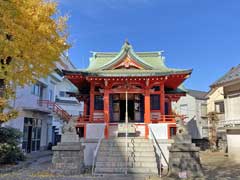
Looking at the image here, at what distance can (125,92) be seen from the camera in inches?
667

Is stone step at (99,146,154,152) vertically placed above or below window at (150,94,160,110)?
below

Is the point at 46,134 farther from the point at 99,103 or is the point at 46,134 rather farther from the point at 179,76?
the point at 179,76

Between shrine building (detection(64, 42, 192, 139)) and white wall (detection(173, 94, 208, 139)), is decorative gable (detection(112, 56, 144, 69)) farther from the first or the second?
white wall (detection(173, 94, 208, 139))

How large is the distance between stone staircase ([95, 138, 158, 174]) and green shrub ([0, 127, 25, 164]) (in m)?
5.36

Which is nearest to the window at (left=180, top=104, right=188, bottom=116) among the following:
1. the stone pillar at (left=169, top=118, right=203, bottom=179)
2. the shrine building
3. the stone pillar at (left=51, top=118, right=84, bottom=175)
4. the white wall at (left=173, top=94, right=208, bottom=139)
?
the white wall at (left=173, top=94, right=208, bottom=139)

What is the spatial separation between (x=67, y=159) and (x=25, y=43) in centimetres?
594

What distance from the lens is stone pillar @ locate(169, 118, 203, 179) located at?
37.6 feet

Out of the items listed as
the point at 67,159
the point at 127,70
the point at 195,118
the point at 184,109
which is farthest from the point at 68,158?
the point at 184,109

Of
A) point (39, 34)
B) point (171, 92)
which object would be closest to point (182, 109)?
point (171, 92)

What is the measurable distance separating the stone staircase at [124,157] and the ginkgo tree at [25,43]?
5106mm

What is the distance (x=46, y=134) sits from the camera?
83.5 feet

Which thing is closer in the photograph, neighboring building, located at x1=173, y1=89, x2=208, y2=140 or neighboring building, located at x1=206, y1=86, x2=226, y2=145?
neighboring building, located at x1=206, y1=86, x2=226, y2=145

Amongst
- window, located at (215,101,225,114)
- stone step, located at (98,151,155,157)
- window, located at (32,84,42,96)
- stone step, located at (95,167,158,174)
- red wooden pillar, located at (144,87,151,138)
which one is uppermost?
window, located at (32,84,42,96)

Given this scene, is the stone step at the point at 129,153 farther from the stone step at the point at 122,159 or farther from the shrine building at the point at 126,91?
the shrine building at the point at 126,91
